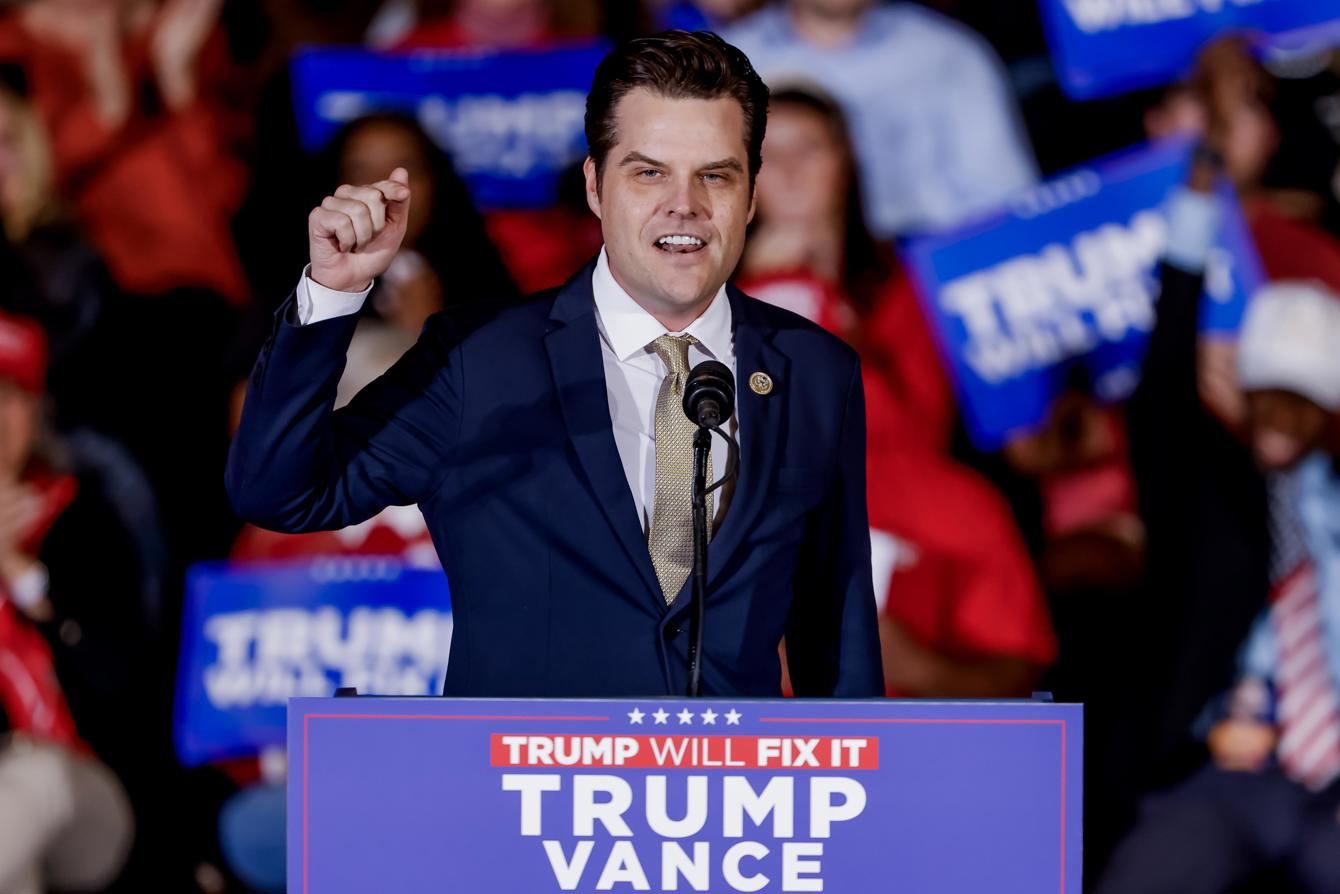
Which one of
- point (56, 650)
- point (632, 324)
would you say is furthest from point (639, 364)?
point (56, 650)

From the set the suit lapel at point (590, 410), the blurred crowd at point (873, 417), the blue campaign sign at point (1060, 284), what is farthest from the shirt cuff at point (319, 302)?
the blue campaign sign at point (1060, 284)

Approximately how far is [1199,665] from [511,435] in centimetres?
292

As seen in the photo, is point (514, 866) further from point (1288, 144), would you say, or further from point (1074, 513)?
point (1288, 144)

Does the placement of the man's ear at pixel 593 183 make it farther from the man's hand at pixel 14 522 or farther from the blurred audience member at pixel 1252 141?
the man's hand at pixel 14 522

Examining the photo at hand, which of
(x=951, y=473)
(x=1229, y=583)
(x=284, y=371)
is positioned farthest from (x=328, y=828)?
(x=1229, y=583)

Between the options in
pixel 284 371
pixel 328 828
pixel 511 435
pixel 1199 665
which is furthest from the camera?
pixel 1199 665

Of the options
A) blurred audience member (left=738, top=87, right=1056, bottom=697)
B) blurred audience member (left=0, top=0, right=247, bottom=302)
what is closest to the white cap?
blurred audience member (left=738, top=87, right=1056, bottom=697)

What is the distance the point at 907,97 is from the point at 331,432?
9.47ft

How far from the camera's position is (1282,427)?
416 cm

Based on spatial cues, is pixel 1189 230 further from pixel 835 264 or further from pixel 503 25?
pixel 503 25

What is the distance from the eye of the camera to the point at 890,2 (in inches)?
162

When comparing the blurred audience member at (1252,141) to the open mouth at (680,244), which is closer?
the open mouth at (680,244)

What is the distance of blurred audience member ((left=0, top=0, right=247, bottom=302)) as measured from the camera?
14.1 feet

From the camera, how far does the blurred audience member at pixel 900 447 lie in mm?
4047
